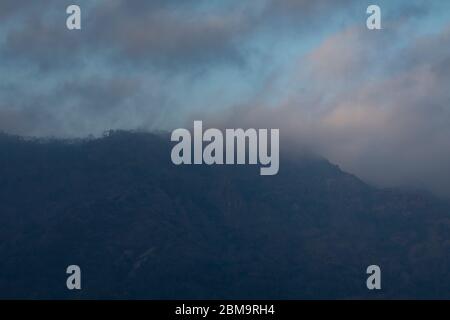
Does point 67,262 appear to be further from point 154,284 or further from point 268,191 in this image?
point 268,191

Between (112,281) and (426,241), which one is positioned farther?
(426,241)

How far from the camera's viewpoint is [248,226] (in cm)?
5672

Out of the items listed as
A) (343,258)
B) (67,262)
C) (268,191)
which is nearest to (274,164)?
(268,191)

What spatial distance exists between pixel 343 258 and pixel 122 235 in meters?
12.2

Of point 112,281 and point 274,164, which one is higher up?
point 274,164

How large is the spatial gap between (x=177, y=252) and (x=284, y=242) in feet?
19.8

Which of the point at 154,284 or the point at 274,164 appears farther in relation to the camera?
the point at 154,284

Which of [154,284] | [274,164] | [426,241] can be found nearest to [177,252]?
[154,284]
